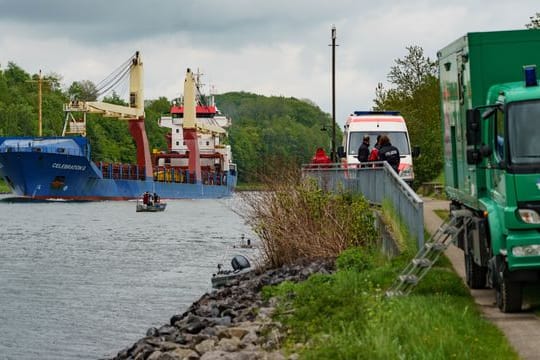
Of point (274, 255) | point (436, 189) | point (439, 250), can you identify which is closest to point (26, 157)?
point (436, 189)

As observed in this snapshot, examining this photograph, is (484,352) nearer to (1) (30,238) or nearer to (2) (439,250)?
(2) (439,250)

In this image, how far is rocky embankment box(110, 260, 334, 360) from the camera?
13.3m

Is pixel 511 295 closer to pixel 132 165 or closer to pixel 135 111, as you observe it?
pixel 135 111

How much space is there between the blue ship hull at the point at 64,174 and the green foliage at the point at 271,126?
1576cm

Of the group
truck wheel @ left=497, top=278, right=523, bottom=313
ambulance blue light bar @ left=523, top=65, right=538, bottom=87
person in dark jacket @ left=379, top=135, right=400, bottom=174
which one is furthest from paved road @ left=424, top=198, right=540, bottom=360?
person in dark jacket @ left=379, top=135, right=400, bottom=174

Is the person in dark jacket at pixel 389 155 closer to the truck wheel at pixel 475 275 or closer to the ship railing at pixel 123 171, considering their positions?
the truck wheel at pixel 475 275

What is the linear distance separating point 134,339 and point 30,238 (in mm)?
32341

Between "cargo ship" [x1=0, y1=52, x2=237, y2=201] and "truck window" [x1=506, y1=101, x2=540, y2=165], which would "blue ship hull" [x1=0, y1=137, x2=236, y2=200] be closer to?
"cargo ship" [x1=0, y1=52, x2=237, y2=201]

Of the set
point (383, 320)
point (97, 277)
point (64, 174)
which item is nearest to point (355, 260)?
point (383, 320)

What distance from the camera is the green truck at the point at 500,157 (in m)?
13.6

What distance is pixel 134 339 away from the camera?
21250mm

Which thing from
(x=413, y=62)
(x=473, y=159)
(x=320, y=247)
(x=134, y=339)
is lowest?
(x=134, y=339)

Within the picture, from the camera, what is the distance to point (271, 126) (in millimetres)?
178500

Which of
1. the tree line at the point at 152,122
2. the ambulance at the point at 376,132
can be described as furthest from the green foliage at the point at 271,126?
the ambulance at the point at 376,132
